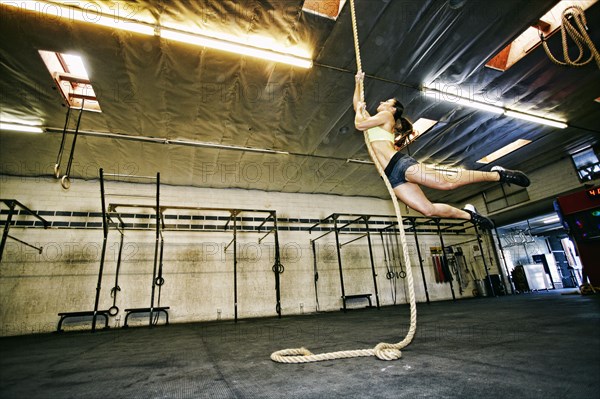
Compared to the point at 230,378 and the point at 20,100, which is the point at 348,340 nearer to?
the point at 230,378

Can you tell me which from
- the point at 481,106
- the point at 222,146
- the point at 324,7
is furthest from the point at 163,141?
the point at 481,106

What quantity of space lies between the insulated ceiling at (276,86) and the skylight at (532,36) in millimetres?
133

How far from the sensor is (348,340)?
215 cm

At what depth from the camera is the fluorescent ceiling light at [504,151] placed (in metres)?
6.34

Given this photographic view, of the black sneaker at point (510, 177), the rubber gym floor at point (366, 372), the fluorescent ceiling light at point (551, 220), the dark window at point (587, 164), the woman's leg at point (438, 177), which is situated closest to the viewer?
the rubber gym floor at point (366, 372)

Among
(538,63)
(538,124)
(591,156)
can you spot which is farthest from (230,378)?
(591,156)

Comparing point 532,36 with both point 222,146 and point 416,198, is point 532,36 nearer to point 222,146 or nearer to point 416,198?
point 416,198

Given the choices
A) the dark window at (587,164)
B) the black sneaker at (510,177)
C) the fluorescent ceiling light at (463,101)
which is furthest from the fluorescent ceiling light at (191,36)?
the dark window at (587,164)

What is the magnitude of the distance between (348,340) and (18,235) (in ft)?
22.6

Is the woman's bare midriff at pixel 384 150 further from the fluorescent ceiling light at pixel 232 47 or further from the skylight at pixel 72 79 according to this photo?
the skylight at pixel 72 79

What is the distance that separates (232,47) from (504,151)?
6867 millimetres

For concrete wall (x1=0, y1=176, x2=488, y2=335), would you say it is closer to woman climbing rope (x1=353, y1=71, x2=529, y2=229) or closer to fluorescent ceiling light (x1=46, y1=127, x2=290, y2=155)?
fluorescent ceiling light (x1=46, y1=127, x2=290, y2=155)

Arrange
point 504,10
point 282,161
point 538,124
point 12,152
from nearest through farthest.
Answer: point 504,10, point 12,152, point 538,124, point 282,161

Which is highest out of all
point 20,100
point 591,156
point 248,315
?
point 20,100
